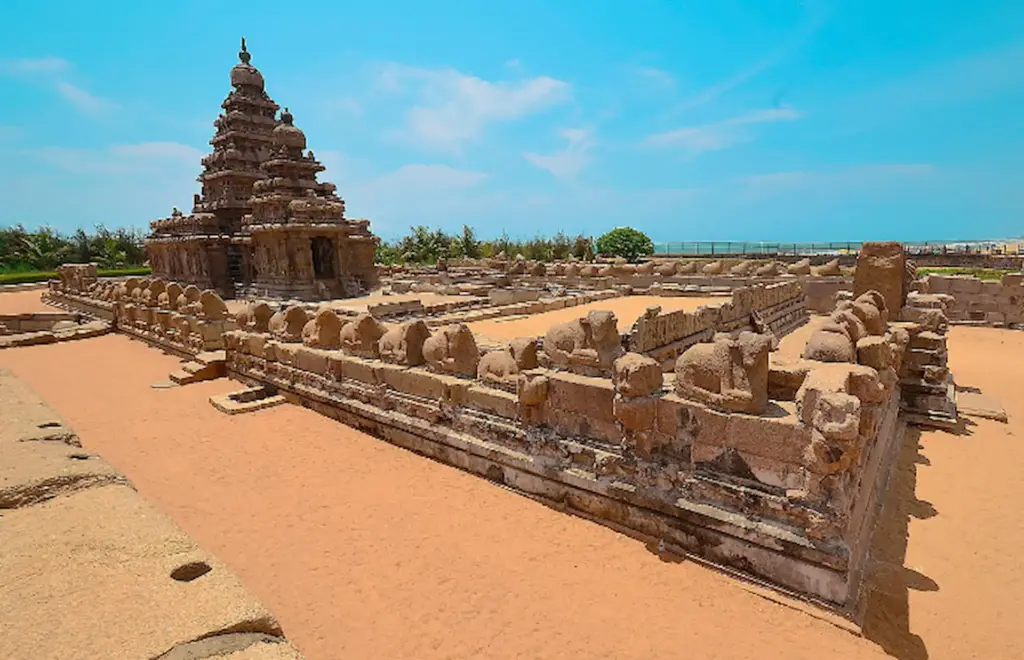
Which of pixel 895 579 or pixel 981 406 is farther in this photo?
pixel 981 406

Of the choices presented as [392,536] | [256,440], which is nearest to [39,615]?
[392,536]

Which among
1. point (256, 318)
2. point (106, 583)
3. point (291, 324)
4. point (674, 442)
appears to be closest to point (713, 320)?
point (674, 442)

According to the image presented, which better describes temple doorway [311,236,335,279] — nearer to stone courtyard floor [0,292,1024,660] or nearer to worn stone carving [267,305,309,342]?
worn stone carving [267,305,309,342]

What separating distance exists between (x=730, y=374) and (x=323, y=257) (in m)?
22.7

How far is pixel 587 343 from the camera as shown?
555 cm

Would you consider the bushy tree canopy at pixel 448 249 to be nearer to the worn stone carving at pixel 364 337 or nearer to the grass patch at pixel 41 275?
the grass patch at pixel 41 275

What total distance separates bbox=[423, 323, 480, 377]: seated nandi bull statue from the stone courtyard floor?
1.20m

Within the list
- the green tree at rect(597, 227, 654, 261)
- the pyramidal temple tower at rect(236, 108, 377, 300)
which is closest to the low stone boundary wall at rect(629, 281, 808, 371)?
the pyramidal temple tower at rect(236, 108, 377, 300)

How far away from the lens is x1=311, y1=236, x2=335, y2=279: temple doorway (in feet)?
78.1

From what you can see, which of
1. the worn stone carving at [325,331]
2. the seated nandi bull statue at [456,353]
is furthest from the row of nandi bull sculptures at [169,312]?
the seated nandi bull statue at [456,353]

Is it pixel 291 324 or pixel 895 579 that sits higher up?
pixel 291 324

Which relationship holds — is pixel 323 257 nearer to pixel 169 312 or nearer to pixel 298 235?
pixel 298 235

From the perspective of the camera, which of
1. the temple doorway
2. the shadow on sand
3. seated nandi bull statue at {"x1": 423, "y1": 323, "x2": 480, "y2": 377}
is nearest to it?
the shadow on sand

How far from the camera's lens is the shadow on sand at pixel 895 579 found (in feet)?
12.1
